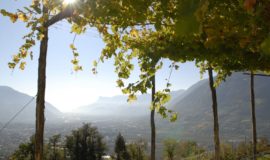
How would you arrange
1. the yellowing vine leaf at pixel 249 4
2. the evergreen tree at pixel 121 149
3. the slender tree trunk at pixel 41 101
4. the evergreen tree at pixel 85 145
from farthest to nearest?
1. the evergreen tree at pixel 121 149
2. the evergreen tree at pixel 85 145
3. the slender tree trunk at pixel 41 101
4. the yellowing vine leaf at pixel 249 4

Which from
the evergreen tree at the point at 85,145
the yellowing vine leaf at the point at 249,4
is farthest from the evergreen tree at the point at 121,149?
the yellowing vine leaf at the point at 249,4

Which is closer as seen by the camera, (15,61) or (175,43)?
(15,61)

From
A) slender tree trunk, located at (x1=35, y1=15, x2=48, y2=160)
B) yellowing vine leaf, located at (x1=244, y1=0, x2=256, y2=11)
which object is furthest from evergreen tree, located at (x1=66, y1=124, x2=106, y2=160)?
yellowing vine leaf, located at (x1=244, y1=0, x2=256, y2=11)

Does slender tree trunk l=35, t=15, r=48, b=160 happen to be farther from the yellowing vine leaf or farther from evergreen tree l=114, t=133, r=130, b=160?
evergreen tree l=114, t=133, r=130, b=160

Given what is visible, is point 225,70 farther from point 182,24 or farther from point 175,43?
point 182,24

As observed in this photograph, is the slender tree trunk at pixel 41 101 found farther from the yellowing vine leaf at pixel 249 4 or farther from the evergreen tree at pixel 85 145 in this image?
the evergreen tree at pixel 85 145

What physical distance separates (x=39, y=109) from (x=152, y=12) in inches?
151

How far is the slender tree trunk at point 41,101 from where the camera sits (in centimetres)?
755

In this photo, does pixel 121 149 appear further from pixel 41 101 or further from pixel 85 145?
pixel 41 101

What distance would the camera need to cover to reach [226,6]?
425 cm

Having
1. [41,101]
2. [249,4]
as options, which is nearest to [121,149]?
[41,101]

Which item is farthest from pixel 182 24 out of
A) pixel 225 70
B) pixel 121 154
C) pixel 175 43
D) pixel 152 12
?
pixel 121 154

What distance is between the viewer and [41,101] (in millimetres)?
7719

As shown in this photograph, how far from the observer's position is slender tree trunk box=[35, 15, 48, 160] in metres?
7.55
